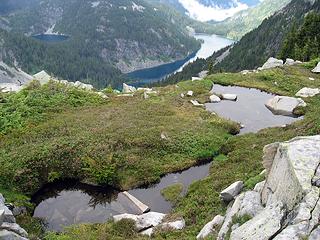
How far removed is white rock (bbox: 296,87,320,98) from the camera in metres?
41.4

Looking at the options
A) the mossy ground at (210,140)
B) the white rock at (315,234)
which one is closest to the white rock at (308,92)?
the mossy ground at (210,140)

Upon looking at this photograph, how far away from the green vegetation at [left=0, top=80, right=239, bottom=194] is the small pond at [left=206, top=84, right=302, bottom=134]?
7.43 feet

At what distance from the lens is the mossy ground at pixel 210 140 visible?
2089 cm

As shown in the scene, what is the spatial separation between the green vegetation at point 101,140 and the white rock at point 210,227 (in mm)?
10231

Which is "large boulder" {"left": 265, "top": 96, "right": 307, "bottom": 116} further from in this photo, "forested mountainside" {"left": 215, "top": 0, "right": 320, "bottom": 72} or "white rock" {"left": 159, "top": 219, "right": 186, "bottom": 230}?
"forested mountainside" {"left": 215, "top": 0, "right": 320, "bottom": 72}

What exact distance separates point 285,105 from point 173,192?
1825 centimetres

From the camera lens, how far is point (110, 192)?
2684 cm

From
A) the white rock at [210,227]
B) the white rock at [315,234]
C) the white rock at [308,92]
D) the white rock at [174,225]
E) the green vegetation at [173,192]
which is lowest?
the green vegetation at [173,192]

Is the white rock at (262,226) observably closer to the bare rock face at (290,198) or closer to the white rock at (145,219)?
the bare rock face at (290,198)

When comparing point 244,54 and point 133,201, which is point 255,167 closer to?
point 133,201

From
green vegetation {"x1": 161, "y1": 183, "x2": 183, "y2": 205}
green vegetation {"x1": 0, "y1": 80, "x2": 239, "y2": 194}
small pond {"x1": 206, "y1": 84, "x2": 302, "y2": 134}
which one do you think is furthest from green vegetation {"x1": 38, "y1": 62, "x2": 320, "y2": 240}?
small pond {"x1": 206, "y1": 84, "x2": 302, "y2": 134}

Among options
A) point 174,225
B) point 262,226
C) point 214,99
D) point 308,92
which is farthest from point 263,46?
point 262,226

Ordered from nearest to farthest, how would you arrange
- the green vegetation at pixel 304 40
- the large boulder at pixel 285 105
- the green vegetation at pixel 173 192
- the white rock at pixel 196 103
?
1. the green vegetation at pixel 173 192
2. the large boulder at pixel 285 105
3. the white rock at pixel 196 103
4. the green vegetation at pixel 304 40

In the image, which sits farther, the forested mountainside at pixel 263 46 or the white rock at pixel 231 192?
the forested mountainside at pixel 263 46
